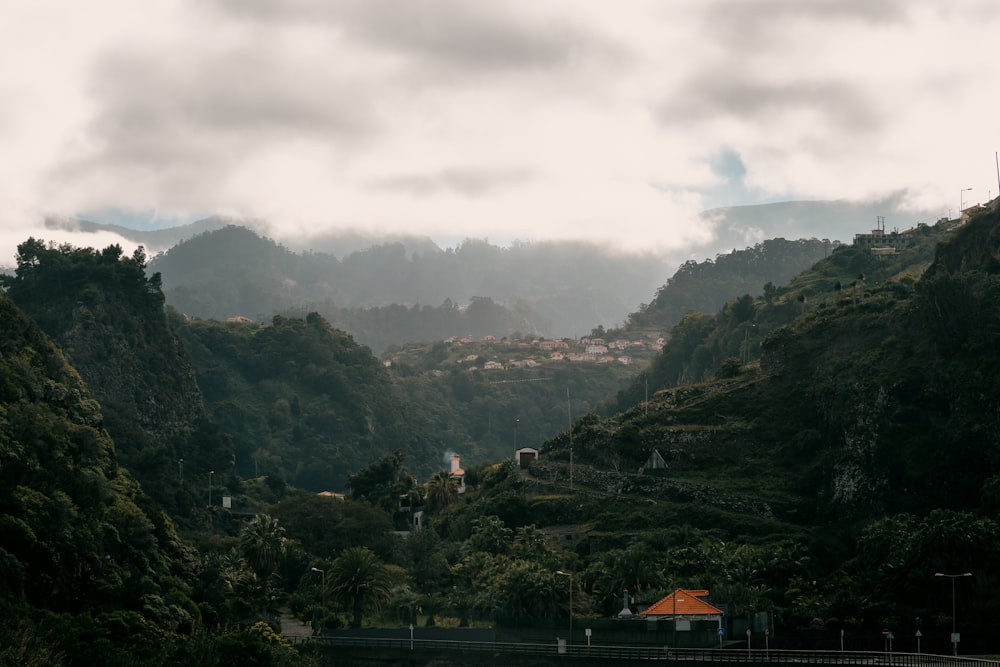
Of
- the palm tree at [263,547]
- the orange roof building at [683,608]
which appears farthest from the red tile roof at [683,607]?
the palm tree at [263,547]

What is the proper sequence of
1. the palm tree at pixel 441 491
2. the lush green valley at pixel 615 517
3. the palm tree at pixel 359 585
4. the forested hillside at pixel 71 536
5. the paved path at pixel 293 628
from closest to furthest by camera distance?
the forested hillside at pixel 71 536 → the lush green valley at pixel 615 517 → the paved path at pixel 293 628 → the palm tree at pixel 359 585 → the palm tree at pixel 441 491

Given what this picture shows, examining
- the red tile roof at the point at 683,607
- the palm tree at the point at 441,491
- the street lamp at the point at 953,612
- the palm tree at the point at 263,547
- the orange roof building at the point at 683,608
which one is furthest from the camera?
the palm tree at the point at 441,491

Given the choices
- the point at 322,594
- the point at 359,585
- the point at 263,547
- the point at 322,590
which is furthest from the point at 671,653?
the point at 263,547

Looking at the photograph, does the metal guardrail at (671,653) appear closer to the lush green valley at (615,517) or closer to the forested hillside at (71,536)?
the lush green valley at (615,517)

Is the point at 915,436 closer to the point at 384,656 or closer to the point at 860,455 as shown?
the point at 860,455

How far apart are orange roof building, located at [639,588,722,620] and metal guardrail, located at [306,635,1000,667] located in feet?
11.3

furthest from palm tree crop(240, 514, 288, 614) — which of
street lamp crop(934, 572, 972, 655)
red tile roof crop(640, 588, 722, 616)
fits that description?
street lamp crop(934, 572, 972, 655)

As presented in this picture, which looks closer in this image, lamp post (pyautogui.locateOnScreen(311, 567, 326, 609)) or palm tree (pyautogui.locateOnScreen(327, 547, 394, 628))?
palm tree (pyautogui.locateOnScreen(327, 547, 394, 628))

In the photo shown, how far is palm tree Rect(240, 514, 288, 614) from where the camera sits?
14288 centimetres

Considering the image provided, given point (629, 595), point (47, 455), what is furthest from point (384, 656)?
point (47, 455)

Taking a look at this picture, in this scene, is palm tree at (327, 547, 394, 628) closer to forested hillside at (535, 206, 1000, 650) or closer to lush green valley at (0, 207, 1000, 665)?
lush green valley at (0, 207, 1000, 665)

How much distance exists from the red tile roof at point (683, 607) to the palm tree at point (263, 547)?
119 ft

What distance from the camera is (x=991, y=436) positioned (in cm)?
14150

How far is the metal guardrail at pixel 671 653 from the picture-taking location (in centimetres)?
10662
